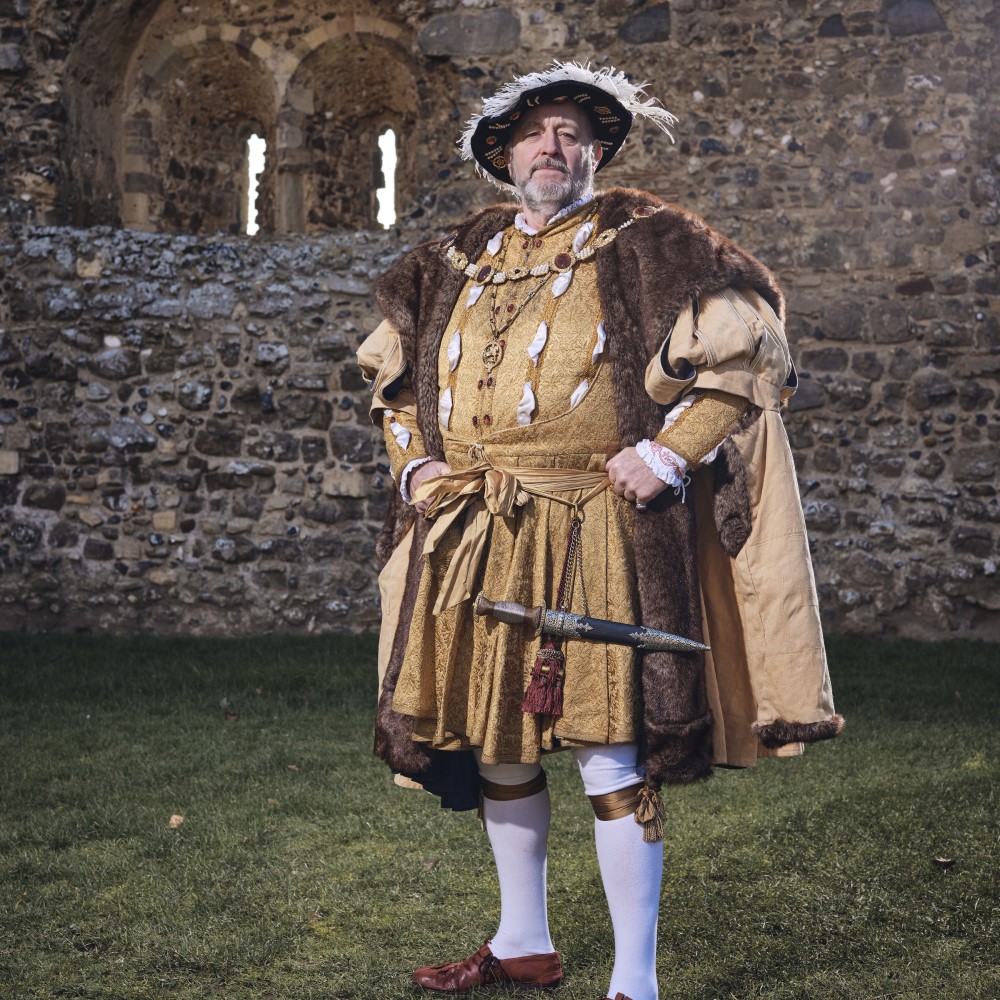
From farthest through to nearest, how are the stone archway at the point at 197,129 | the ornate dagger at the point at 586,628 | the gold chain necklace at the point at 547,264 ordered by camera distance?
1. the stone archway at the point at 197,129
2. the gold chain necklace at the point at 547,264
3. the ornate dagger at the point at 586,628

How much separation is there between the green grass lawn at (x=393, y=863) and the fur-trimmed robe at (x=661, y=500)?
0.68 m

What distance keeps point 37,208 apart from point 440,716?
646cm

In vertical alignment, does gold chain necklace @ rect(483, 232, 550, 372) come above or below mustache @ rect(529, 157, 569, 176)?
below

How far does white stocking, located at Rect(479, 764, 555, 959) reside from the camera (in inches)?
105

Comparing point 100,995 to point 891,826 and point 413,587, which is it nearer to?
point 413,587

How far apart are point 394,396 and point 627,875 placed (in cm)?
115

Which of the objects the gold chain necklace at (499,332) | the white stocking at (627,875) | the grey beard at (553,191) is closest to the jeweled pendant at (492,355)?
the gold chain necklace at (499,332)

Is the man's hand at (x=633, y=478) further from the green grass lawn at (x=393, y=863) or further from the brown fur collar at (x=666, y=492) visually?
the green grass lawn at (x=393, y=863)

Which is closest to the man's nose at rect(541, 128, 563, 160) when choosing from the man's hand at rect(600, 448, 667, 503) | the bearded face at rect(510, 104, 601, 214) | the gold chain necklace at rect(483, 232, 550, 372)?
the bearded face at rect(510, 104, 601, 214)

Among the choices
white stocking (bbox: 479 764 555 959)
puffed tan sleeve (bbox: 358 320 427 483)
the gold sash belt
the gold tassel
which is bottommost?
white stocking (bbox: 479 764 555 959)

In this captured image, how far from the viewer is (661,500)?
2494 millimetres

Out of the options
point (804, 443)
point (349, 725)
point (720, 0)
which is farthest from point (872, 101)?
point (349, 725)

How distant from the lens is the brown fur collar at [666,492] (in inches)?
94.8

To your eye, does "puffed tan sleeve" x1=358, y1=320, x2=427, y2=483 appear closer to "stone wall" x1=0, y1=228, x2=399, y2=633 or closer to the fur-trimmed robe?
the fur-trimmed robe
